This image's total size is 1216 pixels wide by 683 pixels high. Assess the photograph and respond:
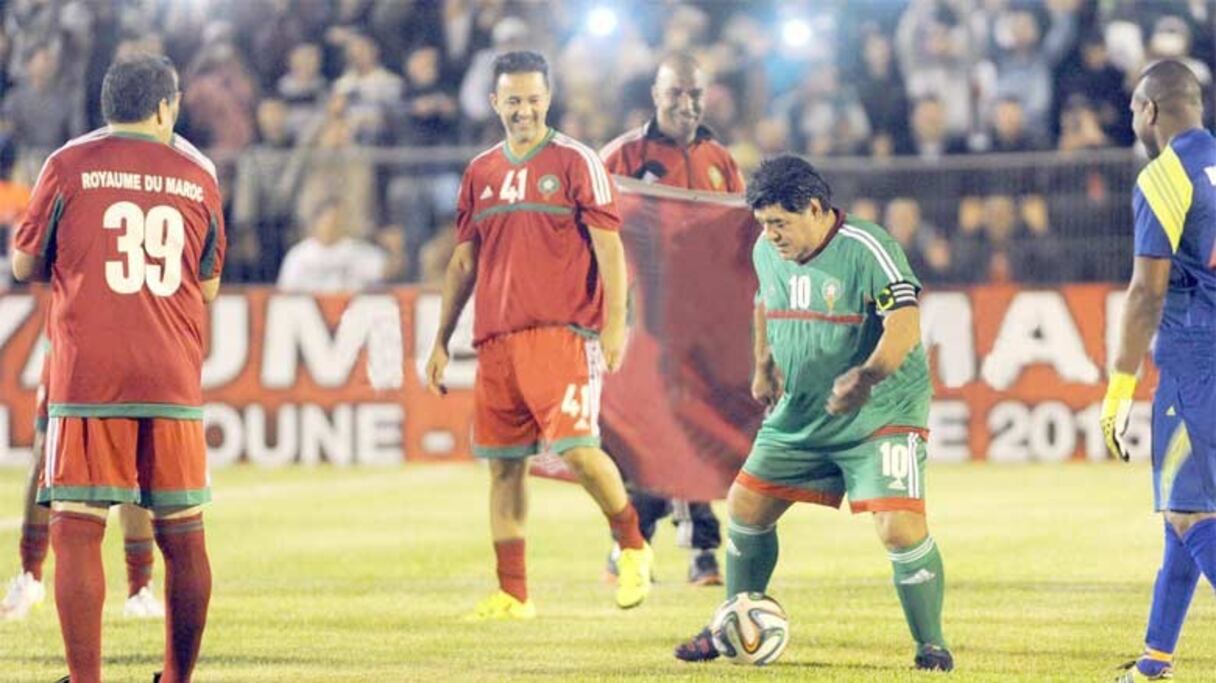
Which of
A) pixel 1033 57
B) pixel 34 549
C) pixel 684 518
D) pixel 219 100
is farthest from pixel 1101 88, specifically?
pixel 34 549

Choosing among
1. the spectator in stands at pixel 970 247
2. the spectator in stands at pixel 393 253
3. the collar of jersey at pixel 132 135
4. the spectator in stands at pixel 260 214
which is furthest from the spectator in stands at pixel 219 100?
the collar of jersey at pixel 132 135

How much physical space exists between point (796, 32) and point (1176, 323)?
1375 cm

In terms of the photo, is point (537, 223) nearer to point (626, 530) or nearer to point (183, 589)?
point (626, 530)

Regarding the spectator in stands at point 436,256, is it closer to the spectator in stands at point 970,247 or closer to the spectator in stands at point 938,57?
the spectator in stands at point 970,247

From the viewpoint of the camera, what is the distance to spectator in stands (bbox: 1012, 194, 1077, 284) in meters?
19.5

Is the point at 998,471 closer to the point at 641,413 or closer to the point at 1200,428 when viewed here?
the point at 641,413

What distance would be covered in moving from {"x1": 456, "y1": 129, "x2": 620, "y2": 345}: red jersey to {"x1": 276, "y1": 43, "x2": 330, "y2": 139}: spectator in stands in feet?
36.2

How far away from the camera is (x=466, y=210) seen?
10688 mm

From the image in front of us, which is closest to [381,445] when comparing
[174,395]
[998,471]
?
[998,471]

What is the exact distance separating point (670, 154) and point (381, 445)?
7.68 meters

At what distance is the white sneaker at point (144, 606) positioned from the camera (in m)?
10.7

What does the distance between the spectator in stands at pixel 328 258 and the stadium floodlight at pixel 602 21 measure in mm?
3352

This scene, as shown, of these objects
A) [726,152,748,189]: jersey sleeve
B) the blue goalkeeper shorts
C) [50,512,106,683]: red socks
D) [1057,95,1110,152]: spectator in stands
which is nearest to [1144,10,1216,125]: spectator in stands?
[1057,95,1110,152]: spectator in stands

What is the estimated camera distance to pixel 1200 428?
26.3 feet
